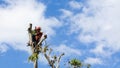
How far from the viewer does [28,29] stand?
35531 mm

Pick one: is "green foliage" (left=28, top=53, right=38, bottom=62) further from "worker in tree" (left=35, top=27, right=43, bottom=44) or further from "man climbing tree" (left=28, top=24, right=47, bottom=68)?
"worker in tree" (left=35, top=27, right=43, bottom=44)

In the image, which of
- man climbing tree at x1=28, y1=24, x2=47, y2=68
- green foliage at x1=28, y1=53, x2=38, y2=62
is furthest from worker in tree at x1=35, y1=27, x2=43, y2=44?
green foliage at x1=28, y1=53, x2=38, y2=62

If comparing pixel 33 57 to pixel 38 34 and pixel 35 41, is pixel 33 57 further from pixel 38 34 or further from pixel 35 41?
pixel 38 34

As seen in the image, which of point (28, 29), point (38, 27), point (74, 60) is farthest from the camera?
point (74, 60)

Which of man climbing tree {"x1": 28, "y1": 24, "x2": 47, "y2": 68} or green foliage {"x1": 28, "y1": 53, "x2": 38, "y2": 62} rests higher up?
man climbing tree {"x1": 28, "y1": 24, "x2": 47, "y2": 68}

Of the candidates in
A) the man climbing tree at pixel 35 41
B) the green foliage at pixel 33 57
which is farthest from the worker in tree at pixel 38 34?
the green foliage at pixel 33 57

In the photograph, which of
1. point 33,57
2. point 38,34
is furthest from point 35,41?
point 33,57

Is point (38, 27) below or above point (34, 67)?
above

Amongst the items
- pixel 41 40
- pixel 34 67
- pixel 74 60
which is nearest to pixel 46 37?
pixel 41 40

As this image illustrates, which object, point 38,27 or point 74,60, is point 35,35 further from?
point 74,60

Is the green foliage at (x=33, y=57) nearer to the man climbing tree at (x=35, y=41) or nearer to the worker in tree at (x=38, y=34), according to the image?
the man climbing tree at (x=35, y=41)

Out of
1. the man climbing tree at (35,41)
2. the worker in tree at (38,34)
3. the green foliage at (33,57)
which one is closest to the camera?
the green foliage at (33,57)

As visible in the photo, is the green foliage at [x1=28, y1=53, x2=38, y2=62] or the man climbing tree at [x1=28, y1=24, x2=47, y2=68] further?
the man climbing tree at [x1=28, y1=24, x2=47, y2=68]

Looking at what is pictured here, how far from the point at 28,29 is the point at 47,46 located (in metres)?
3.29
